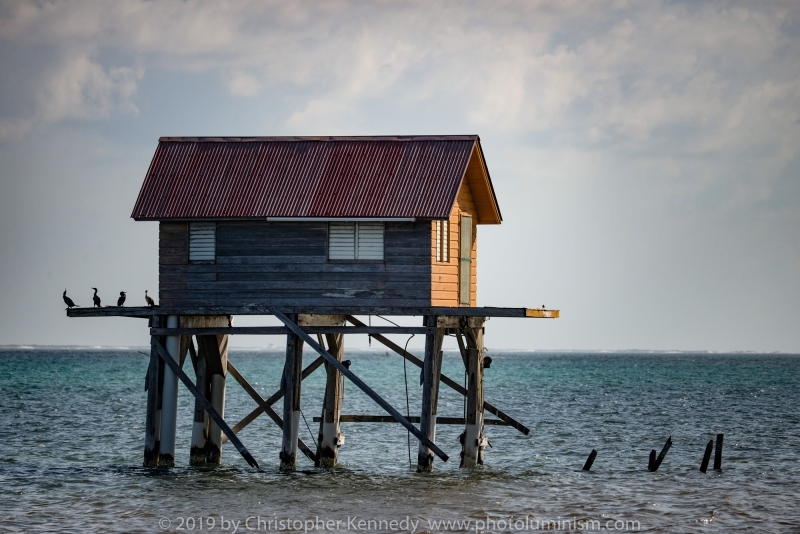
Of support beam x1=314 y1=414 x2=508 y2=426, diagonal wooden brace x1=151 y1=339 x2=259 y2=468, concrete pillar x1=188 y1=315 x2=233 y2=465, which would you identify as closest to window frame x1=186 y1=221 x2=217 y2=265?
concrete pillar x1=188 y1=315 x2=233 y2=465

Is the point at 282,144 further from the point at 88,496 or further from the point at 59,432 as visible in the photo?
the point at 59,432

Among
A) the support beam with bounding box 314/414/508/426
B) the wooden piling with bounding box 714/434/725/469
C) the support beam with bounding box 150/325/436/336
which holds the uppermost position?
the support beam with bounding box 150/325/436/336

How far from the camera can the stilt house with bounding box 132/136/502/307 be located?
2575 centimetres

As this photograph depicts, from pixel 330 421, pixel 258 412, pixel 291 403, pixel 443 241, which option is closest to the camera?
pixel 291 403

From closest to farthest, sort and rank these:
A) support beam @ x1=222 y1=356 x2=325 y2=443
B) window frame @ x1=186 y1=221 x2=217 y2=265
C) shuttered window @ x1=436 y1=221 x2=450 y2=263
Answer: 1. shuttered window @ x1=436 y1=221 x2=450 y2=263
2. window frame @ x1=186 y1=221 x2=217 y2=265
3. support beam @ x1=222 y1=356 x2=325 y2=443

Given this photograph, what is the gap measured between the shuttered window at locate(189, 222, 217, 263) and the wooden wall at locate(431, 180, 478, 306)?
16.5ft

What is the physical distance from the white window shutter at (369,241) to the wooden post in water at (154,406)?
501cm

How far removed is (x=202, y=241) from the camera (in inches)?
1053

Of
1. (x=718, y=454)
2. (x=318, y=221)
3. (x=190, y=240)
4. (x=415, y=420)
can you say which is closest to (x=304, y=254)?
(x=318, y=221)

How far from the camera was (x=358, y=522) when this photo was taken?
72.2 ft

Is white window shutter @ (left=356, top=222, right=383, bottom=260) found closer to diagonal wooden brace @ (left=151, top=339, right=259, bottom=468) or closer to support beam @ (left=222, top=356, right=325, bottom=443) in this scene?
support beam @ (left=222, top=356, right=325, bottom=443)

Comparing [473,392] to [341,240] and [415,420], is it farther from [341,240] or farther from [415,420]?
[341,240]

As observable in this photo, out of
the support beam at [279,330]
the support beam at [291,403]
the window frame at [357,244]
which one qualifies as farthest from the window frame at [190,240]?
the window frame at [357,244]

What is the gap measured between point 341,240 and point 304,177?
1.89m
